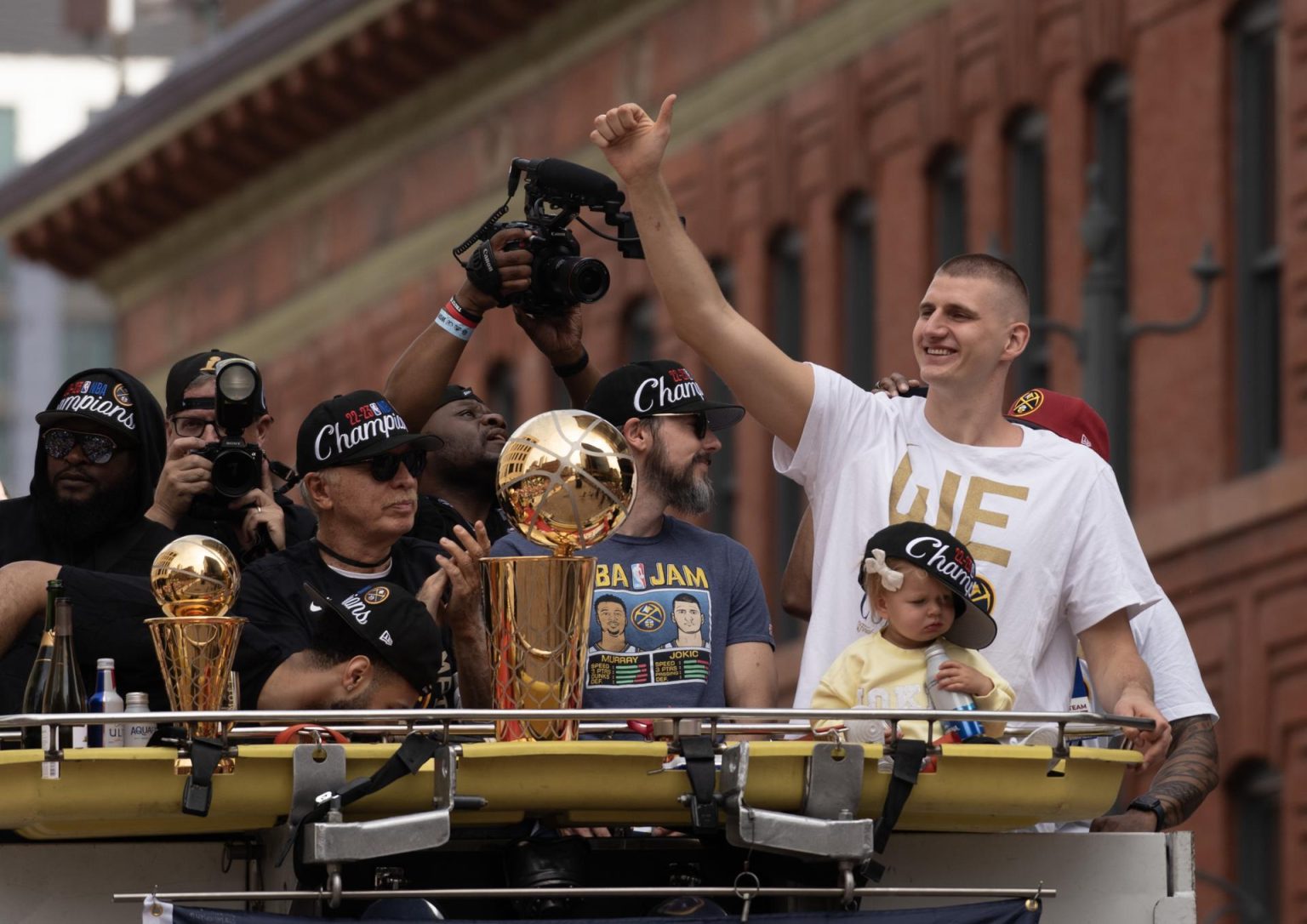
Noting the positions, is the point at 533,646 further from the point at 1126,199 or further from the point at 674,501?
the point at 1126,199

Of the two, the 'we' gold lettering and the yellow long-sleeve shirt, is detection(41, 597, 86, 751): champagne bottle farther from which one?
the 'we' gold lettering

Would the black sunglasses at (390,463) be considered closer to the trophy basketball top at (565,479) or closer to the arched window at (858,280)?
the trophy basketball top at (565,479)

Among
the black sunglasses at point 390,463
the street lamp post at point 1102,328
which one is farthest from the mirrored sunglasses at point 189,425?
the street lamp post at point 1102,328

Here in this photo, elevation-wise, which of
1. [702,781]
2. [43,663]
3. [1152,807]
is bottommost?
[702,781]

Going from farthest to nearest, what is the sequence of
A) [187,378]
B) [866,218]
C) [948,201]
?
[866,218] < [948,201] < [187,378]

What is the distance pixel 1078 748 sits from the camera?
692 centimetres

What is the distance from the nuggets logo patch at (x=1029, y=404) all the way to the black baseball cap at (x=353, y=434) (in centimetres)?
190

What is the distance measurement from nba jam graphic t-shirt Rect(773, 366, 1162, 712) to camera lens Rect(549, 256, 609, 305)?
105 centimetres

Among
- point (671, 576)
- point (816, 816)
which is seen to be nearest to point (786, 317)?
point (671, 576)

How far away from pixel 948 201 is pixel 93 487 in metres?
20.6

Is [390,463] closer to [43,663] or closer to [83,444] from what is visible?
[83,444]

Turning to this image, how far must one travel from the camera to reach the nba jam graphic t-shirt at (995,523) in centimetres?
799

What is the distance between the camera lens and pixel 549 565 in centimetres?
711

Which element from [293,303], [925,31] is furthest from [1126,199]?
[293,303]
